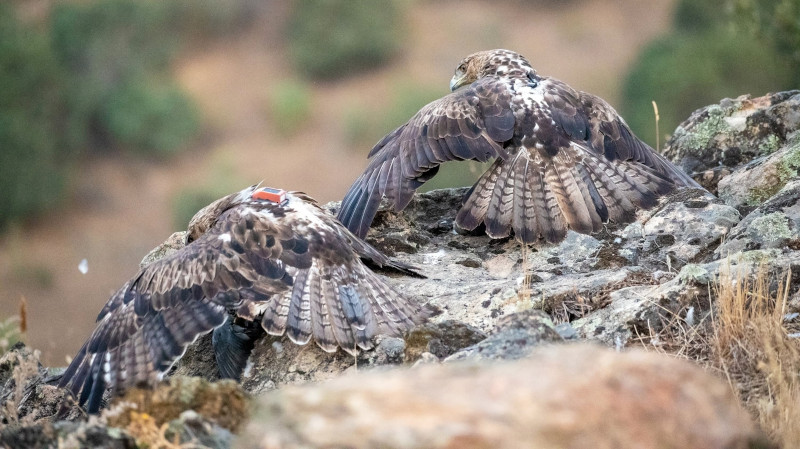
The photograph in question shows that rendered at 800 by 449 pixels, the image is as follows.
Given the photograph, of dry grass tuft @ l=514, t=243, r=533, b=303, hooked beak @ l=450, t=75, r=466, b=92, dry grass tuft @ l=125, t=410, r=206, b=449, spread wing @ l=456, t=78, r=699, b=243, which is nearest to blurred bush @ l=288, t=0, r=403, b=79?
hooked beak @ l=450, t=75, r=466, b=92

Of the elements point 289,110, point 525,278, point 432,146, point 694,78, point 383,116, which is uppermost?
point 289,110

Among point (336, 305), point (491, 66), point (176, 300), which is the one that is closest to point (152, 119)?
point (491, 66)

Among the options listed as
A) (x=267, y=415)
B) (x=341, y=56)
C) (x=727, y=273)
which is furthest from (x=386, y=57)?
(x=267, y=415)

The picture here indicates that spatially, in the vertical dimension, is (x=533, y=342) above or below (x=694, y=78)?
above

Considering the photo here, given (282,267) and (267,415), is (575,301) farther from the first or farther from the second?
(267,415)

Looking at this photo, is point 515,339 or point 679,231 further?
point 679,231

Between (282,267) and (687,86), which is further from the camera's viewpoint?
(687,86)

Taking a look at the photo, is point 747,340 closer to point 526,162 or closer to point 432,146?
point 526,162
